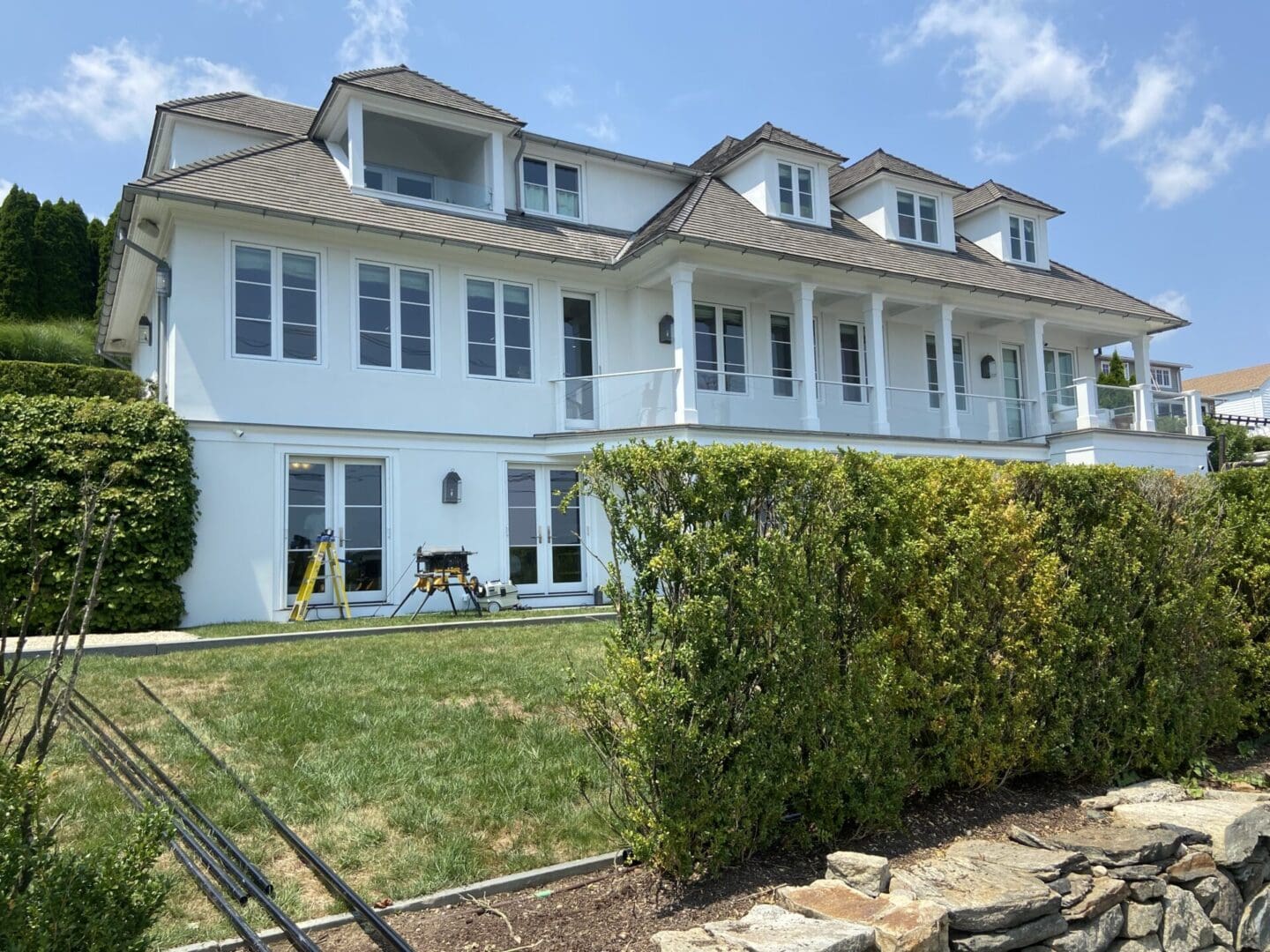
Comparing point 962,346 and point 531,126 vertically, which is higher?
point 531,126

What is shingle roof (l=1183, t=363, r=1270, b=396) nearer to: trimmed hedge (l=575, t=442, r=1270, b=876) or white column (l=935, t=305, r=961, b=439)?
white column (l=935, t=305, r=961, b=439)

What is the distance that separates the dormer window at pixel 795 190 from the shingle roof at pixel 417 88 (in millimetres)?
6021

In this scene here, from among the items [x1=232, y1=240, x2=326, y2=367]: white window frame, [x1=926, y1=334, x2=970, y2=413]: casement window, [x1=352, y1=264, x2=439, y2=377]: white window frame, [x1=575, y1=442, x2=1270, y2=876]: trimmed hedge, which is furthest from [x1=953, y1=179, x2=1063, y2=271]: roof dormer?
[x1=575, y1=442, x2=1270, y2=876]: trimmed hedge

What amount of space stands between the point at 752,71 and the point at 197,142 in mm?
10684

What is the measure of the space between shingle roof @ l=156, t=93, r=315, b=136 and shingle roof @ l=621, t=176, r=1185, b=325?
7442 millimetres

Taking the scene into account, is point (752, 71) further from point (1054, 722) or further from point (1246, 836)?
point (1246, 836)

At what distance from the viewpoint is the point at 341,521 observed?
13.6 meters

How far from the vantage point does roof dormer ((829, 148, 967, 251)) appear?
20.5 metres

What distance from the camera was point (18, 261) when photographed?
90.4 ft

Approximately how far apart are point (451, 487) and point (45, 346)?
47.1ft

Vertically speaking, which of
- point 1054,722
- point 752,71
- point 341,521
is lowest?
point 1054,722

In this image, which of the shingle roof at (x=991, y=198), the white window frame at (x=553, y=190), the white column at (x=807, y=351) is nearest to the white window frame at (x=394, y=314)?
the white window frame at (x=553, y=190)

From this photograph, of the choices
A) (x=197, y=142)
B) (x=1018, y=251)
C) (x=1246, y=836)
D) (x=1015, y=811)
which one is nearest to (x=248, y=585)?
(x=197, y=142)

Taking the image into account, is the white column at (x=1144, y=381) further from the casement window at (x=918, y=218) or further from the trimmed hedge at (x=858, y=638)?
the trimmed hedge at (x=858, y=638)
